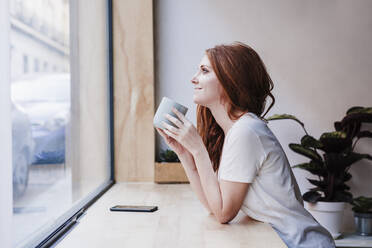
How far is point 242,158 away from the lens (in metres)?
1.29

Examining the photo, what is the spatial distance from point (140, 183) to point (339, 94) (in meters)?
1.39

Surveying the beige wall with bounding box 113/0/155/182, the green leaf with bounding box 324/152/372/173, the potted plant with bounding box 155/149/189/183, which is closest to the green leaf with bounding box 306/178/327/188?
the green leaf with bounding box 324/152/372/173

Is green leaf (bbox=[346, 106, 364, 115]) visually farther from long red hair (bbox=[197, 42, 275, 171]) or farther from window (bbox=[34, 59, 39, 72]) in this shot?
window (bbox=[34, 59, 39, 72])

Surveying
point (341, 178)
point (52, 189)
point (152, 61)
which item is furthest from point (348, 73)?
point (52, 189)

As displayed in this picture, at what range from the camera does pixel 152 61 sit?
2.42 meters

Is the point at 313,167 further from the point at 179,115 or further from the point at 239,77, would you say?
the point at 179,115

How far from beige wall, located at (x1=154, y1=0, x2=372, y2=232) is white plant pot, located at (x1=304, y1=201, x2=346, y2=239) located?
25 cm

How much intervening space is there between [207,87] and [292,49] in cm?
140

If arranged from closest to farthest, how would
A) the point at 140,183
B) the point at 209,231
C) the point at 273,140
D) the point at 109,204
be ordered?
the point at 209,231 → the point at 273,140 → the point at 109,204 → the point at 140,183

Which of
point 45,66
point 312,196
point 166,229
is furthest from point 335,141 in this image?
point 45,66

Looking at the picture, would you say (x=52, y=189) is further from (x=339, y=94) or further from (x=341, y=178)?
(x=339, y=94)

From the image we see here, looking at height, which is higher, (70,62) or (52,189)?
(70,62)

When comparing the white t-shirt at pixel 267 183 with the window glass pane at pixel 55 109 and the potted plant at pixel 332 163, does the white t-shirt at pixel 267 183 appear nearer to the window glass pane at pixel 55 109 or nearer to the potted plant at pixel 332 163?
the window glass pane at pixel 55 109

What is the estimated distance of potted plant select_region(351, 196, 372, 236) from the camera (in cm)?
255
